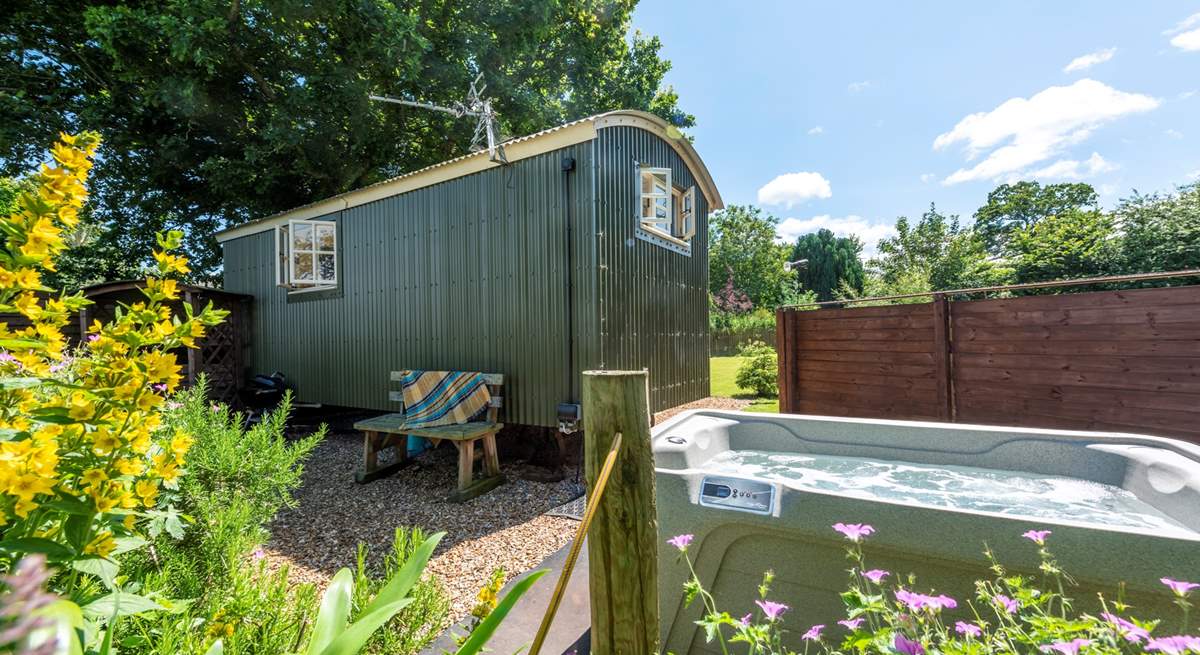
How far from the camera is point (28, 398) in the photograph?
1047 millimetres

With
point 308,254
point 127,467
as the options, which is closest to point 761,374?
point 308,254

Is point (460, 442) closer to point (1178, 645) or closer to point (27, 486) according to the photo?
point (27, 486)

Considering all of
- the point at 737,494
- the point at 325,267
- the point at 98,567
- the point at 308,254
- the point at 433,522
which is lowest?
the point at 433,522

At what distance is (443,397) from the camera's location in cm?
489

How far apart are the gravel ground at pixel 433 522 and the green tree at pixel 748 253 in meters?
22.4

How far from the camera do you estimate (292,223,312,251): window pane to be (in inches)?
264

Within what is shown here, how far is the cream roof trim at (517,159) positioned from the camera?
475 cm

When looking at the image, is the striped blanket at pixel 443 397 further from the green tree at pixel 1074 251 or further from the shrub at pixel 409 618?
the green tree at pixel 1074 251

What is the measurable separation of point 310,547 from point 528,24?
10583 mm

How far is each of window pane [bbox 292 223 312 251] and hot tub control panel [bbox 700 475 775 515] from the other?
271 inches

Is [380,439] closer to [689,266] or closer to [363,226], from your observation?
[363,226]

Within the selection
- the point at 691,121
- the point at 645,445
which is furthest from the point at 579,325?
the point at 691,121

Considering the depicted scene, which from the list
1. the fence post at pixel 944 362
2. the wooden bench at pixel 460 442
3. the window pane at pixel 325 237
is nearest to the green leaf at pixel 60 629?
the wooden bench at pixel 460 442

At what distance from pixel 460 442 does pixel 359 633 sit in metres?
3.53
